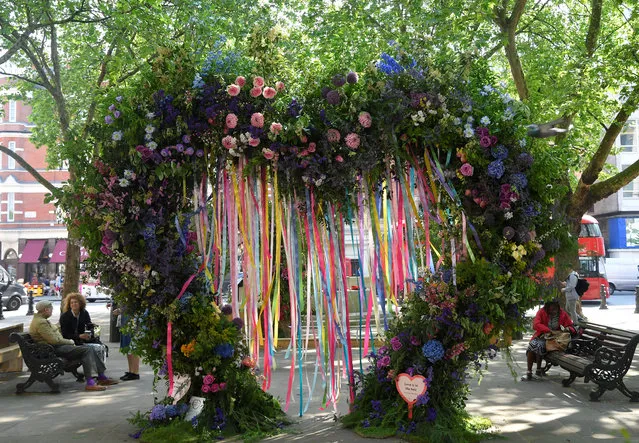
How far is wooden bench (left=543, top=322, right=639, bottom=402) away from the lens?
8.61 metres

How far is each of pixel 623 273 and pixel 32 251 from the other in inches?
1419

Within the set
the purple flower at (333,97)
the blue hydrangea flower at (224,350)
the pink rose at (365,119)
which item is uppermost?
the purple flower at (333,97)

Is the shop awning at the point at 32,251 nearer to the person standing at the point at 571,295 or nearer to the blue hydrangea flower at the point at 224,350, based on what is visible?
the person standing at the point at 571,295

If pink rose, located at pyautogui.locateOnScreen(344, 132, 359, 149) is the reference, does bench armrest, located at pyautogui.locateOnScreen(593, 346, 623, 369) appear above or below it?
below

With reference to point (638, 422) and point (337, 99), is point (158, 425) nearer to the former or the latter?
point (337, 99)

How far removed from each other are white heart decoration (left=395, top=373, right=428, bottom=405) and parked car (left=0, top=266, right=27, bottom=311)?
2627 cm

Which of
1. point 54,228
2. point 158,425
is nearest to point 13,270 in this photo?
point 54,228

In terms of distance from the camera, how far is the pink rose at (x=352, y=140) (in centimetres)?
660

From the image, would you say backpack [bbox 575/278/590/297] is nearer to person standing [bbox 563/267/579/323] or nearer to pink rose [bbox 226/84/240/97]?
person standing [bbox 563/267/579/323]

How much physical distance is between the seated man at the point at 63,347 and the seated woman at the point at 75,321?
345 millimetres

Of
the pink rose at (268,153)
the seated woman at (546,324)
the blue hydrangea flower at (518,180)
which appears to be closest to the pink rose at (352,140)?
the pink rose at (268,153)

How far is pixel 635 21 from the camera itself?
15.0 m

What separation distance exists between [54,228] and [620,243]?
35.9 m

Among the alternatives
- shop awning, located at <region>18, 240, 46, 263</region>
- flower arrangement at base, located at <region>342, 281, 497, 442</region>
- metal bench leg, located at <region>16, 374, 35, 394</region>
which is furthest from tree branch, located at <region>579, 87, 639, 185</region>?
shop awning, located at <region>18, 240, 46, 263</region>
